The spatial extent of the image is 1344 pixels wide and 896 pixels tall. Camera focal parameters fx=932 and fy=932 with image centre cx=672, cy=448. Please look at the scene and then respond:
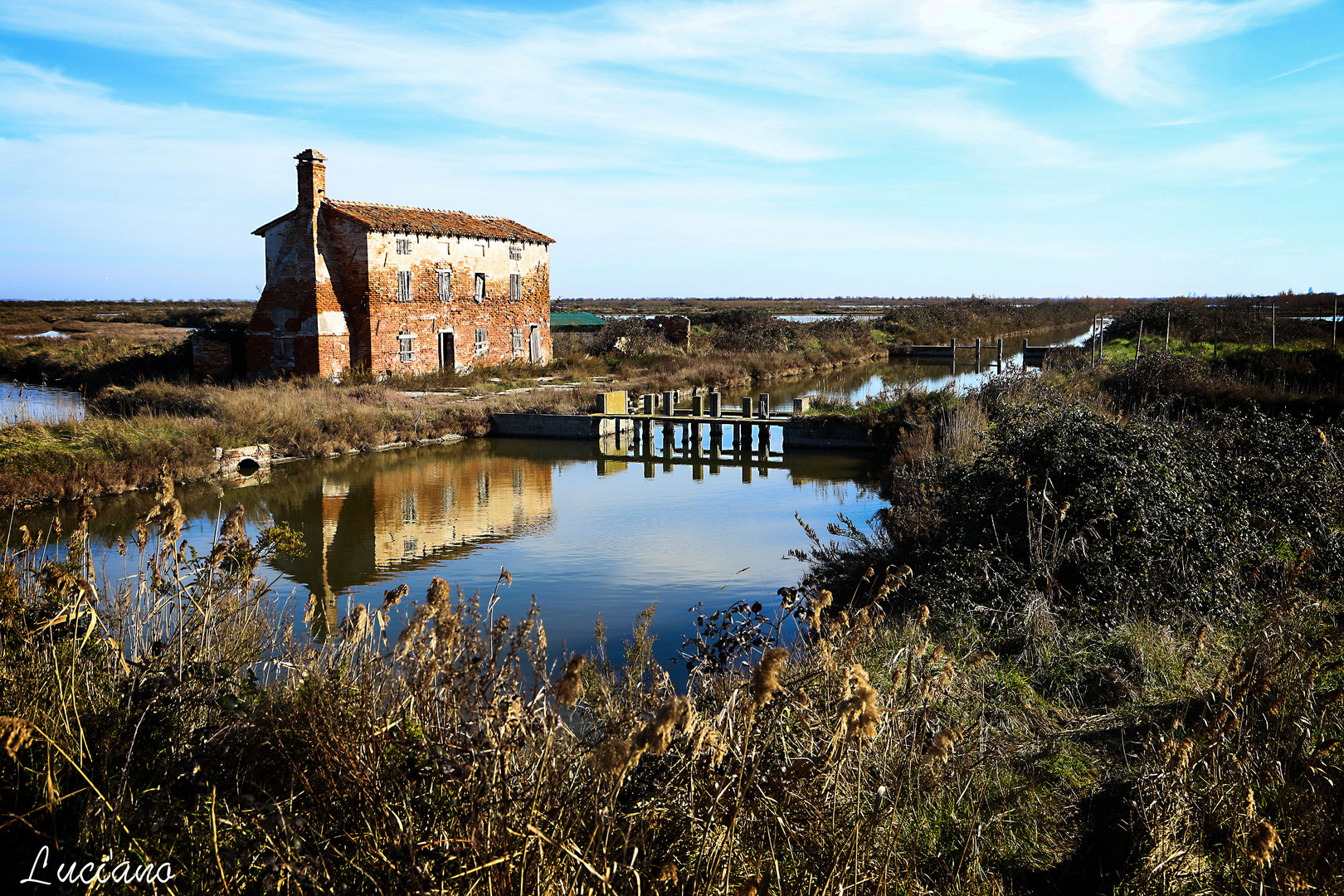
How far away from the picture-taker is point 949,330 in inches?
2564

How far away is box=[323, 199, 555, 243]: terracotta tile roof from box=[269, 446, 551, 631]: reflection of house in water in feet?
32.1

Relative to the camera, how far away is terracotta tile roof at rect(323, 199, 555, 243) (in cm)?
2745

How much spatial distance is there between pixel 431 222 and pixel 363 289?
3941 mm

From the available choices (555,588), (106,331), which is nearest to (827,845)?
(555,588)

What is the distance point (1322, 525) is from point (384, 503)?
43.5 feet

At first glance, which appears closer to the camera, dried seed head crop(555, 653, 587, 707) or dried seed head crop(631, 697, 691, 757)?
dried seed head crop(631, 697, 691, 757)

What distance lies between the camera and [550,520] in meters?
14.9

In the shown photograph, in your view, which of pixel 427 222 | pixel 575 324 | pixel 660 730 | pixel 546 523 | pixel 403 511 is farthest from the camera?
pixel 575 324

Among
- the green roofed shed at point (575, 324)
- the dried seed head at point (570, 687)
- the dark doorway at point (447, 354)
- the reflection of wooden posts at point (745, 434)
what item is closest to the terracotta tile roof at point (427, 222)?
the dark doorway at point (447, 354)

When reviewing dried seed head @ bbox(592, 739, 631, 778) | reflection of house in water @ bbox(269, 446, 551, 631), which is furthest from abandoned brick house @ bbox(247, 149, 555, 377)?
dried seed head @ bbox(592, 739, 631, 778)

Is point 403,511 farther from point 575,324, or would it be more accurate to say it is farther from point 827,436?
point 575,324

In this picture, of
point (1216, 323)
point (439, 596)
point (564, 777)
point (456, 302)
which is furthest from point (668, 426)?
point (1216, 323)

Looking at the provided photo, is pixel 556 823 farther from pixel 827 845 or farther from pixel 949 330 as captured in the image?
pixel 949 330
